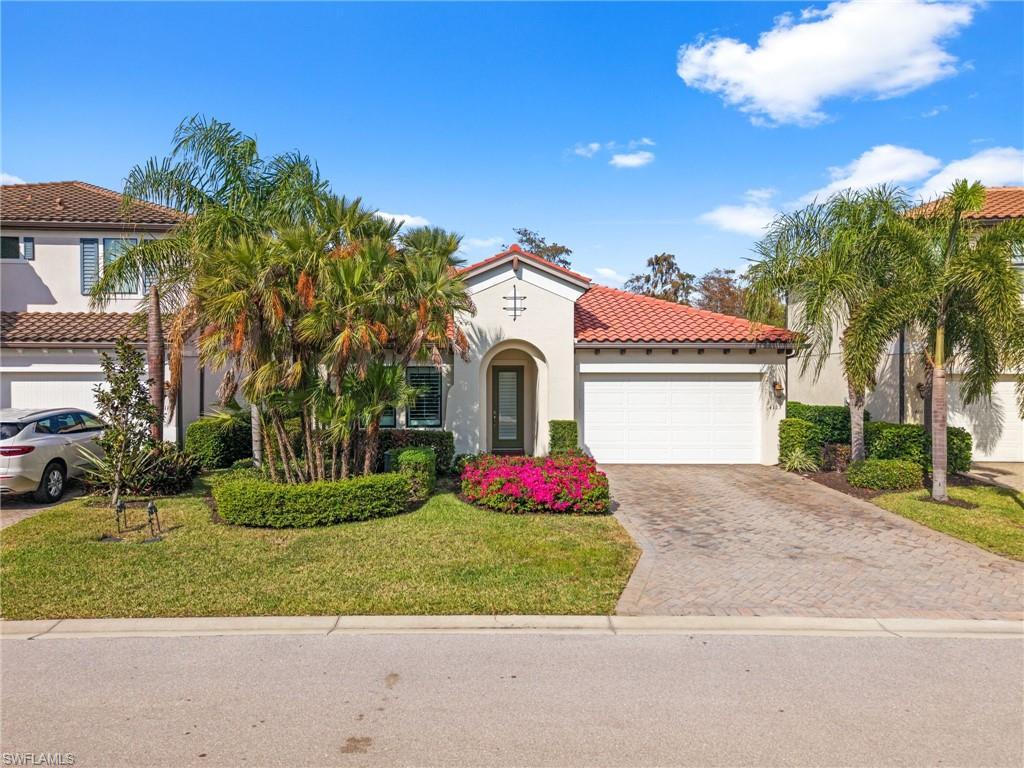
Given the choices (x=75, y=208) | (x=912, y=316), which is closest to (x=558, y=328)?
(x=912, y=316)

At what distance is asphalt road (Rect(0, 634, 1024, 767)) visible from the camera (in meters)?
3.84

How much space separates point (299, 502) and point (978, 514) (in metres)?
10.8

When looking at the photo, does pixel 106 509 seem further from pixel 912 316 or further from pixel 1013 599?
pixel 912 316

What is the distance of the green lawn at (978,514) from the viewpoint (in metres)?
8.79

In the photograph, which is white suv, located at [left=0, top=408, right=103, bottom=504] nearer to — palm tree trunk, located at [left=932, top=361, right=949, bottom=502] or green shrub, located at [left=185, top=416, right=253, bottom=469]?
green shrub, located at [left=185, top=416, right=253, bottom=469]

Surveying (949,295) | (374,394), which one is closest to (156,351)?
(374,394)

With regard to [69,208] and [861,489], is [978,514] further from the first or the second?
[69,208]

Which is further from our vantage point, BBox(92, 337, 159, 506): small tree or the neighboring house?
the neighboring house

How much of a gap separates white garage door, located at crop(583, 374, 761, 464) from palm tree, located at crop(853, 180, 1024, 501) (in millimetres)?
4650

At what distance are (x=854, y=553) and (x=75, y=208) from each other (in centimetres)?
2019

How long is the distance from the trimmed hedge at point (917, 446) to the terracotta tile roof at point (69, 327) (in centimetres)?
1639

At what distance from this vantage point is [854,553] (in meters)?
8.26

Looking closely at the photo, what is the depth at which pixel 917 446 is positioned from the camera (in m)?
12.9

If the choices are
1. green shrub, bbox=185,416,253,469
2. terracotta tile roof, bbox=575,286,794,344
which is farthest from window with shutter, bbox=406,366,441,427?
green shrub, bbox=185,416,253,469
